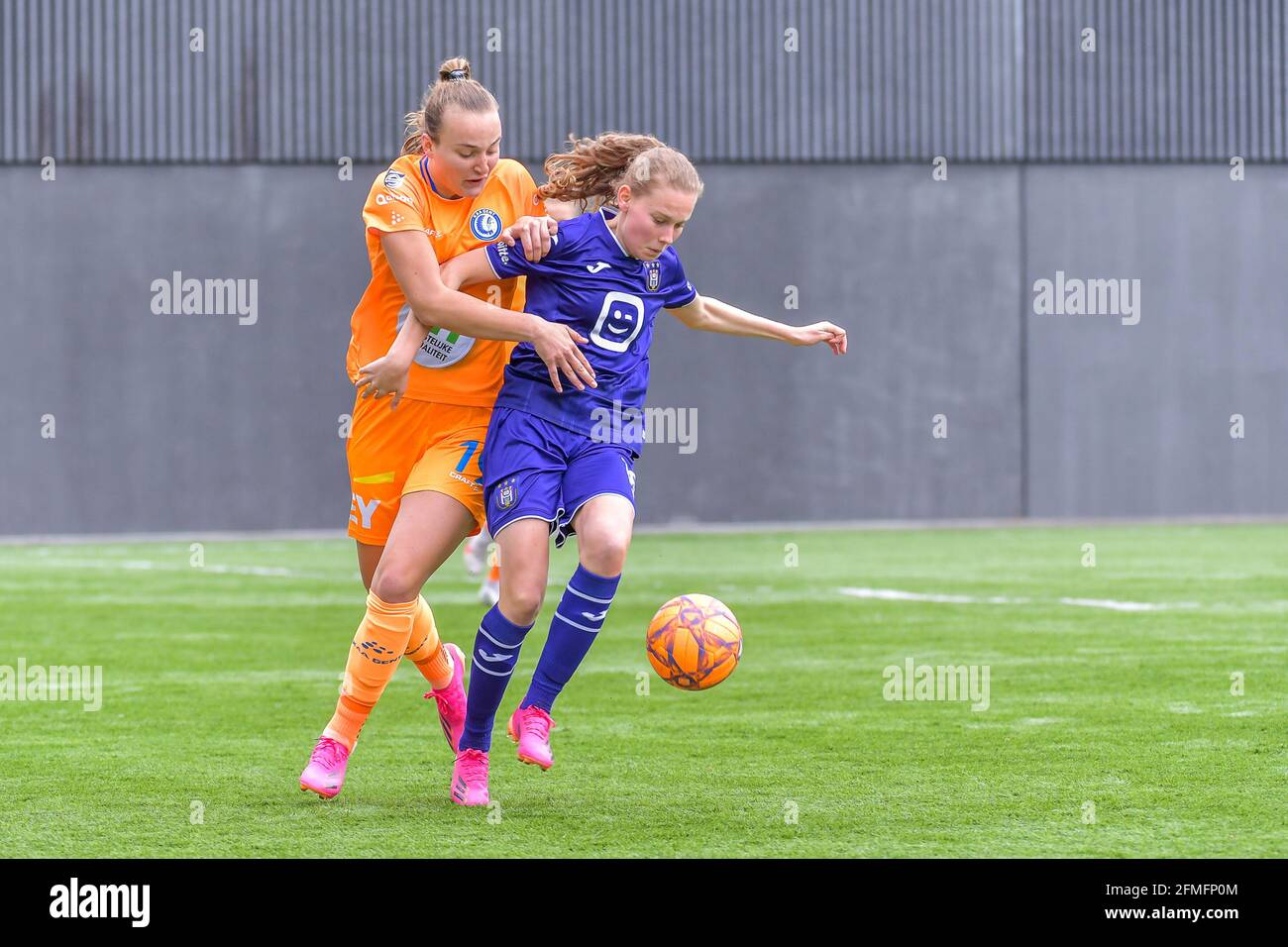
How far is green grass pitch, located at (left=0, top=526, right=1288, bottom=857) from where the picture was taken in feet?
14.7

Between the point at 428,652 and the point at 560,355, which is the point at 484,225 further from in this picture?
the point at 428,652

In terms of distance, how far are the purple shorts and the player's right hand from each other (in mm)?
183

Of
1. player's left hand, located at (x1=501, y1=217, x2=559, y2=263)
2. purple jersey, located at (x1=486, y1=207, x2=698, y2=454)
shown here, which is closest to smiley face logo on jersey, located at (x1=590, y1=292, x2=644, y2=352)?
purple jersey, located at (x1=486, y1=207, x2=698, y2=454)

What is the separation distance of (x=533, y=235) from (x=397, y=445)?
2.58 feet

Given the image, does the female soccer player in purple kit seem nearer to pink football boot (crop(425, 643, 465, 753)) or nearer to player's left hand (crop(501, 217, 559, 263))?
player's left hand (crop(501, 217, 559, 263))

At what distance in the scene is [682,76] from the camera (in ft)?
72.9

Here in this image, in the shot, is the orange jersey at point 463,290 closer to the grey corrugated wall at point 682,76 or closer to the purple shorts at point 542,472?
the purple shorts at point 542,472

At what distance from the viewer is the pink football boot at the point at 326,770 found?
4.93 m

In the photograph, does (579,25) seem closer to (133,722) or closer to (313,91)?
(313,91)

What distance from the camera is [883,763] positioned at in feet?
18.5

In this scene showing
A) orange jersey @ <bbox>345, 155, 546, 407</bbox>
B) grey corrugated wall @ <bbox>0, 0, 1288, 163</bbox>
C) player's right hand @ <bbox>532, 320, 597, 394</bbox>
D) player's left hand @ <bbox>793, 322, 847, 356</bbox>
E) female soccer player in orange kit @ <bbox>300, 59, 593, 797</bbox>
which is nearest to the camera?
player's right hand @ <bbox>532, 320, 597, 394</bbox>
